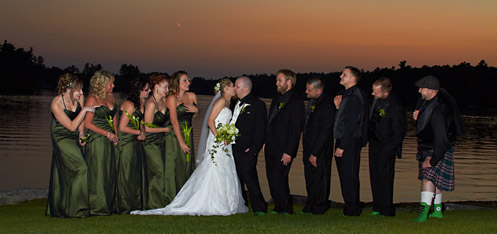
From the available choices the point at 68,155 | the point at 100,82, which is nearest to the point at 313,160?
the point at 100,82

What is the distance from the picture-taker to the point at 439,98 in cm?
1044

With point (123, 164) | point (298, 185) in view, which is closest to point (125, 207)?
point (123, 164)

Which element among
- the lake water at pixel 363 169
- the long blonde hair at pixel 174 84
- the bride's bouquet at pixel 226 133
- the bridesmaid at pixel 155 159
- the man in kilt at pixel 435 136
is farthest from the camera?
the lake water at pixel 363 169

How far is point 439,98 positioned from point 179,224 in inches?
183

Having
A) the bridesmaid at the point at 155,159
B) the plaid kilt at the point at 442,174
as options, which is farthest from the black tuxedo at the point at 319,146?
the bridesmaid at the point at 155,159

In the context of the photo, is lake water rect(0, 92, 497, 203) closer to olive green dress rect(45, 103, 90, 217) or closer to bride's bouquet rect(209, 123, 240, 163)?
olive green dress rect(45, 103, 90, 217)

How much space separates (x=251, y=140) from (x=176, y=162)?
1.96 metres

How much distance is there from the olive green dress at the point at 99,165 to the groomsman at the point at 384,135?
4.57 meters

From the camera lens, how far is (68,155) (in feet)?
35.4

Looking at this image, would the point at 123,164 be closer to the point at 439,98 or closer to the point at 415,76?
the point at 439,98

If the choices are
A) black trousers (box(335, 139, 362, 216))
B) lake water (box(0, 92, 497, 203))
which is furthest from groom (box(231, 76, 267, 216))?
lake water (box(0, 92, 497, 203))

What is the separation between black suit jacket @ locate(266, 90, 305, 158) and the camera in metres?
11.1

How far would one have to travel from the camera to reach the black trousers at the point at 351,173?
1102 cm

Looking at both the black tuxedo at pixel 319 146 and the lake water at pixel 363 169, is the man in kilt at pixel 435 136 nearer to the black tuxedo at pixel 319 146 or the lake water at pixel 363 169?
the black tuxedo at pixel 319 146
